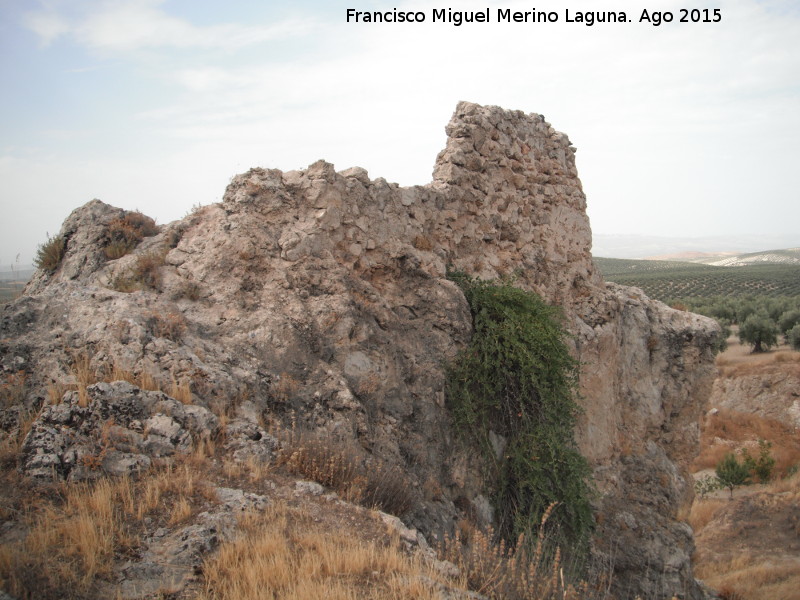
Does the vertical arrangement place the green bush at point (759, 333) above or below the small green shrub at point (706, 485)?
above

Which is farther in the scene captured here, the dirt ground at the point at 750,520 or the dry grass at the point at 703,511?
the dry grass at the point at 703,511

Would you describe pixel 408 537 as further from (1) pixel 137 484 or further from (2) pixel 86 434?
(2) pixel 86 434

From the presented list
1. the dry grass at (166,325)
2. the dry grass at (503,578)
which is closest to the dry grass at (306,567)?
the dry grass at (503,578)

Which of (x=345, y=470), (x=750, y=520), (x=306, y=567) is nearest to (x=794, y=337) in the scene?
(x=750, y=520)

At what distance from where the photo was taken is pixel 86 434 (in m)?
3.60

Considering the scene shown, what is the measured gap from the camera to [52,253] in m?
6.41

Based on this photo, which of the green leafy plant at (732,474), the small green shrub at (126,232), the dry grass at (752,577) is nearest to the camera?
the small green shrub at (126,232)

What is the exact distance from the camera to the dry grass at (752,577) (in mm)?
10539

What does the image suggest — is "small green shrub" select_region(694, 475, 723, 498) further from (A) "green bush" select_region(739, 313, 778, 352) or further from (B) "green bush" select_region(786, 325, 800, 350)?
(A) "green bush" select_region(739, 313, 778, 352)

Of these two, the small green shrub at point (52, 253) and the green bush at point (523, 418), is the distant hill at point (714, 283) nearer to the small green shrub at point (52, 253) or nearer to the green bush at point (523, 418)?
the green bush at point (523, 418)

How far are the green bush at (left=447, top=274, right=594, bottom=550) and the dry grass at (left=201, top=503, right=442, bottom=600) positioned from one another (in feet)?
8.74

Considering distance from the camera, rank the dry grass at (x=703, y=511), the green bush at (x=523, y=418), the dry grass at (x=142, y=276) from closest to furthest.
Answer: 1. the dry grass at (x=142, y=276)
2. the green bush at (x=523, y=418)
3. the dry grass at (x=703, y=511)

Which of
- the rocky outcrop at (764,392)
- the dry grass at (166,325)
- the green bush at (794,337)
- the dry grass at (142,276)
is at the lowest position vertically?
the rocky outcrop at (764,392)

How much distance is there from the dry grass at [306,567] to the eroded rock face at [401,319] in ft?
3.13
